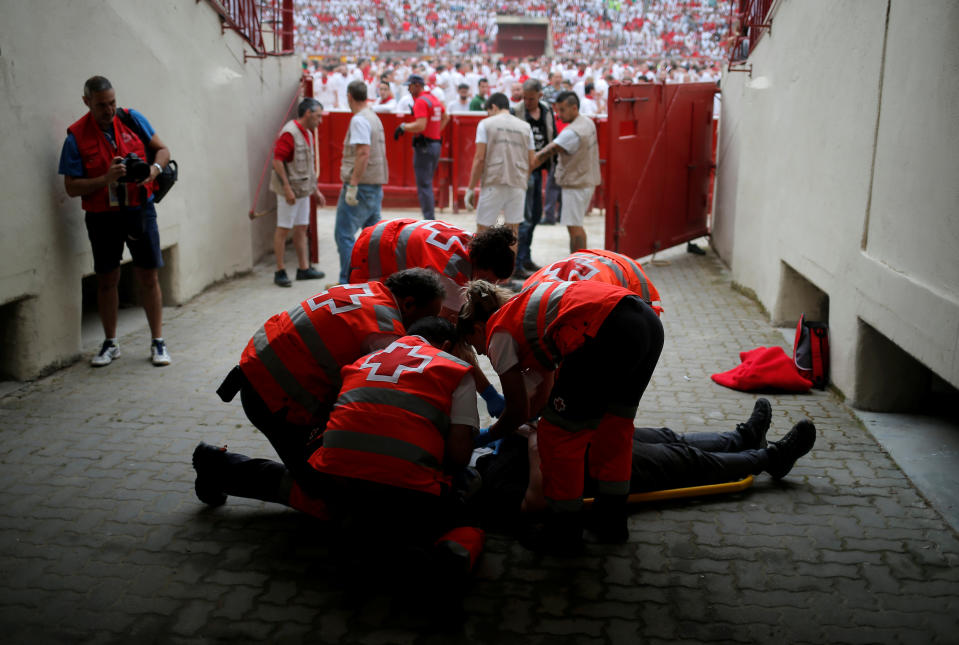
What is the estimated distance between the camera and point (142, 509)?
3986mm

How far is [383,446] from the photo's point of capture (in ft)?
10.8

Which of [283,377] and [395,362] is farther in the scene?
[283,377]

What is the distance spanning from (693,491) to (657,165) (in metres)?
6.56

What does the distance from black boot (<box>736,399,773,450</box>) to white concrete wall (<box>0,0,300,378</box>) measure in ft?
14.6

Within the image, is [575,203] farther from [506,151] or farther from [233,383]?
[233,383]

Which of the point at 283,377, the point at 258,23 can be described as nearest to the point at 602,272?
the point at 283,377

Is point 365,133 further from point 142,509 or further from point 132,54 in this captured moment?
point 142,509

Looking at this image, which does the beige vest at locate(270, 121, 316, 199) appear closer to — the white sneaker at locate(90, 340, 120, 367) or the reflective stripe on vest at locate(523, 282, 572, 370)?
the white sneaker at locate(90, 340, 120, 367)

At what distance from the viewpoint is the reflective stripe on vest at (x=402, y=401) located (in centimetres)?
329

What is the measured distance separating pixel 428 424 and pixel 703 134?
28.9ft

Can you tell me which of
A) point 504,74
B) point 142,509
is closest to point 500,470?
point 142,509

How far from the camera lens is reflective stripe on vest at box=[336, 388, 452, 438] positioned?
129 inches

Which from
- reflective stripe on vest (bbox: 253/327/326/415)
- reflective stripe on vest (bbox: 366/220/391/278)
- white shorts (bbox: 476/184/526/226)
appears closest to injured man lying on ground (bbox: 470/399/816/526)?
reflective stripe on vest (bbox: 253/327/326/415)

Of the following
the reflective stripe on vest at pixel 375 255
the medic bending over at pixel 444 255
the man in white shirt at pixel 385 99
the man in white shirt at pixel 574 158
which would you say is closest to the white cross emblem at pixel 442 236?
the medic bending over at pixel 444 255
